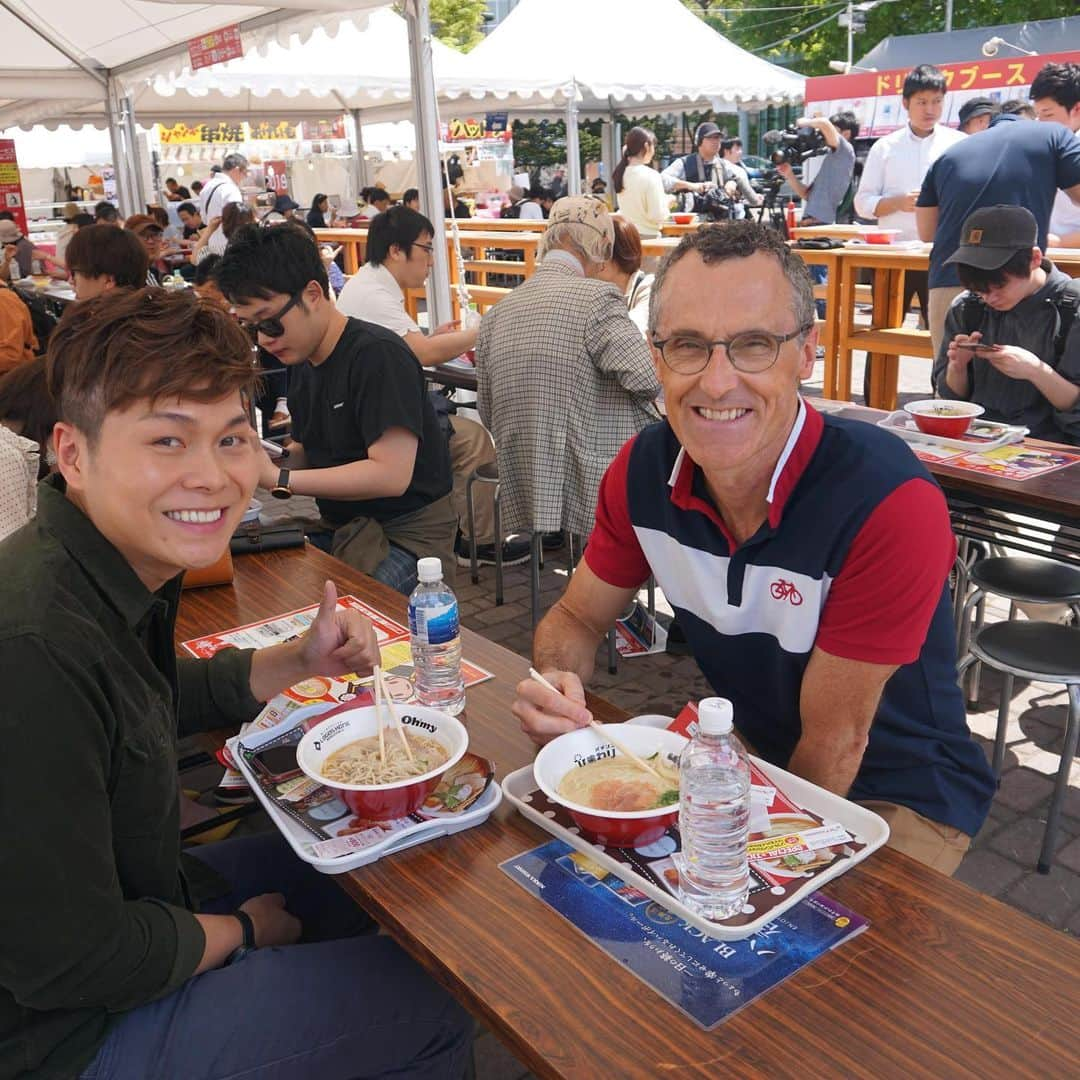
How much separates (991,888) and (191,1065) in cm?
225

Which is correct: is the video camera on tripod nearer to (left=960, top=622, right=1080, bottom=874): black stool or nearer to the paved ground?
the paved ground

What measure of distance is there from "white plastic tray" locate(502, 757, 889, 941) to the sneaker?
12.5 ft

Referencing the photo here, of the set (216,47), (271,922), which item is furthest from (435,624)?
(216,47)

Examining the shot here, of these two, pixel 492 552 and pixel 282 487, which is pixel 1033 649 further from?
pixel 492 552

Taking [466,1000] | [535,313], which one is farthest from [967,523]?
[466,1000]

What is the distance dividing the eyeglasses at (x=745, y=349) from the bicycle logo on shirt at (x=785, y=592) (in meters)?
0.35

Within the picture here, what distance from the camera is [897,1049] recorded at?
110cm

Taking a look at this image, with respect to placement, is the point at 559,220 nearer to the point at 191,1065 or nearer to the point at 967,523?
the point at 967,523

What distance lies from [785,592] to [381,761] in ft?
2.35

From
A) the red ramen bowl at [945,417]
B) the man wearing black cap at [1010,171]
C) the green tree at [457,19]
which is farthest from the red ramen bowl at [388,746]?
the green tree at [457,19]

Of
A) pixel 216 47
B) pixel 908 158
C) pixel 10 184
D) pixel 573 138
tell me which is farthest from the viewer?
pixel 573 138

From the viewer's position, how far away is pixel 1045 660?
284 cm

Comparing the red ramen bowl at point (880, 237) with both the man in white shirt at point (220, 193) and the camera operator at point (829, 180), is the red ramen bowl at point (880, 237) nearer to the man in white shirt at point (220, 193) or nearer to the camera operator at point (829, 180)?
the camera operator at point (829, 180)

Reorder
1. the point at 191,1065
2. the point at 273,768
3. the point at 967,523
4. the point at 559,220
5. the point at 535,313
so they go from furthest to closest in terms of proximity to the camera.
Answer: the point at 559,220
the point at 535,313
the point at 967,523
the point at 273,768
the point at 191,1065
